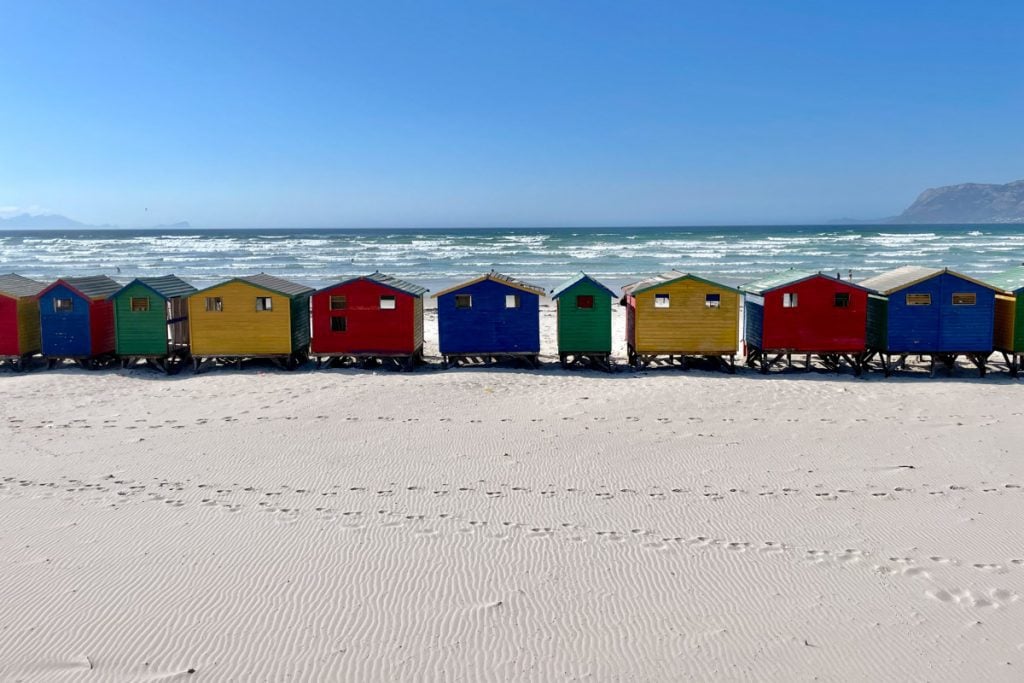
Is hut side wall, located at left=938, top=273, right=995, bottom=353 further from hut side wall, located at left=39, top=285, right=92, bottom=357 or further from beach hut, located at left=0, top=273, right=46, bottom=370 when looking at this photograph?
beach hut, located at left=0, top=273, right=46, bottom=370

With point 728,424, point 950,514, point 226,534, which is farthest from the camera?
point 728,424

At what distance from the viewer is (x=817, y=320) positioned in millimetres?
20812

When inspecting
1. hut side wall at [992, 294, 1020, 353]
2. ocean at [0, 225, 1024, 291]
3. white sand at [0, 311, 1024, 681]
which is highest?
ocean at [0, 225, 1024, 291]

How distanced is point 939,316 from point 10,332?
78.8 feet

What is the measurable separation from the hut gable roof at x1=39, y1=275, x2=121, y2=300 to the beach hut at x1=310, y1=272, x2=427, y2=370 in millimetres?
6083

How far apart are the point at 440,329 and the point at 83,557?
13.1m

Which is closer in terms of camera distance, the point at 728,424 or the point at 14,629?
the point at 14,629

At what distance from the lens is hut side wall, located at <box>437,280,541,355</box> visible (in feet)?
69.9

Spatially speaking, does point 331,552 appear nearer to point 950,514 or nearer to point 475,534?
Result: point 475,534

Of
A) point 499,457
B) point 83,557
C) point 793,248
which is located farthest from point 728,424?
point 793,248

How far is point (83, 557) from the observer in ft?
29.8

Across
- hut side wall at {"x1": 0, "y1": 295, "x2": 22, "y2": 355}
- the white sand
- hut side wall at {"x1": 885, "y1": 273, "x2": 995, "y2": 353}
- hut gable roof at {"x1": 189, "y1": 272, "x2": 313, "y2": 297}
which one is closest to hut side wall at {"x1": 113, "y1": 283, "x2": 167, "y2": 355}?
hut gable roof at {"x1": 189, "y1": 272, "x2": 313, "y2": 297}

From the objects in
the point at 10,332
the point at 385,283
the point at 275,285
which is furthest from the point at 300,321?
the point at 10,332

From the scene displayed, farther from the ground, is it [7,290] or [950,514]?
[7,290]
